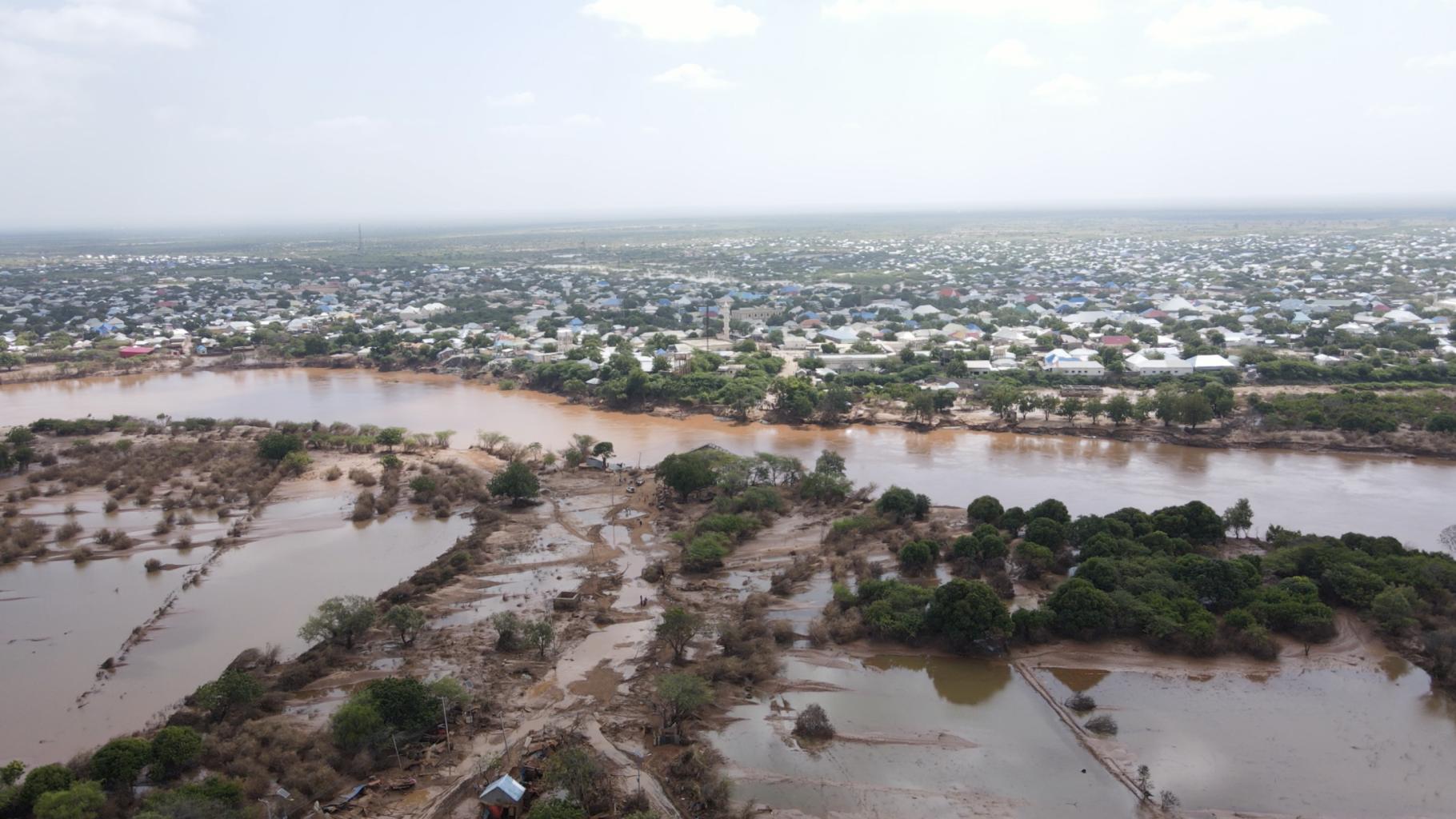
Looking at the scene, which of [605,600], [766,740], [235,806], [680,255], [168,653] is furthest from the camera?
[680,255]

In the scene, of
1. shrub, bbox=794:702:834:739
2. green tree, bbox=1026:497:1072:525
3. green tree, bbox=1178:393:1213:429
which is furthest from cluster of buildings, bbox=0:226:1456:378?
shrub, bbox=794:702:834:739

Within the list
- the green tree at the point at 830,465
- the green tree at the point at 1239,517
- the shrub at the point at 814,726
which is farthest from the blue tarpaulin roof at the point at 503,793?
the green tree at the point at 1239,517

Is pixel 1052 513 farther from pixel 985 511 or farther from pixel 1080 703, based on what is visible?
pixel 1080 703

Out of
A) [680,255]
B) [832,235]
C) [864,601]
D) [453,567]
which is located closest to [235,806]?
[453,567]

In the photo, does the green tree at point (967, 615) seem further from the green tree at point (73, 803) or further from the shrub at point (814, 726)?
the green tree at point (73, 803)

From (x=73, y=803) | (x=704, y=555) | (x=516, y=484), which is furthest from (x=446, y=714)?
(x=516, y=484)

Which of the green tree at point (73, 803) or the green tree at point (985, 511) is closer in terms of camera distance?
the green tree at point (73, 803)

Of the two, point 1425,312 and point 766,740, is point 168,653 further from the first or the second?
point 1425,312
